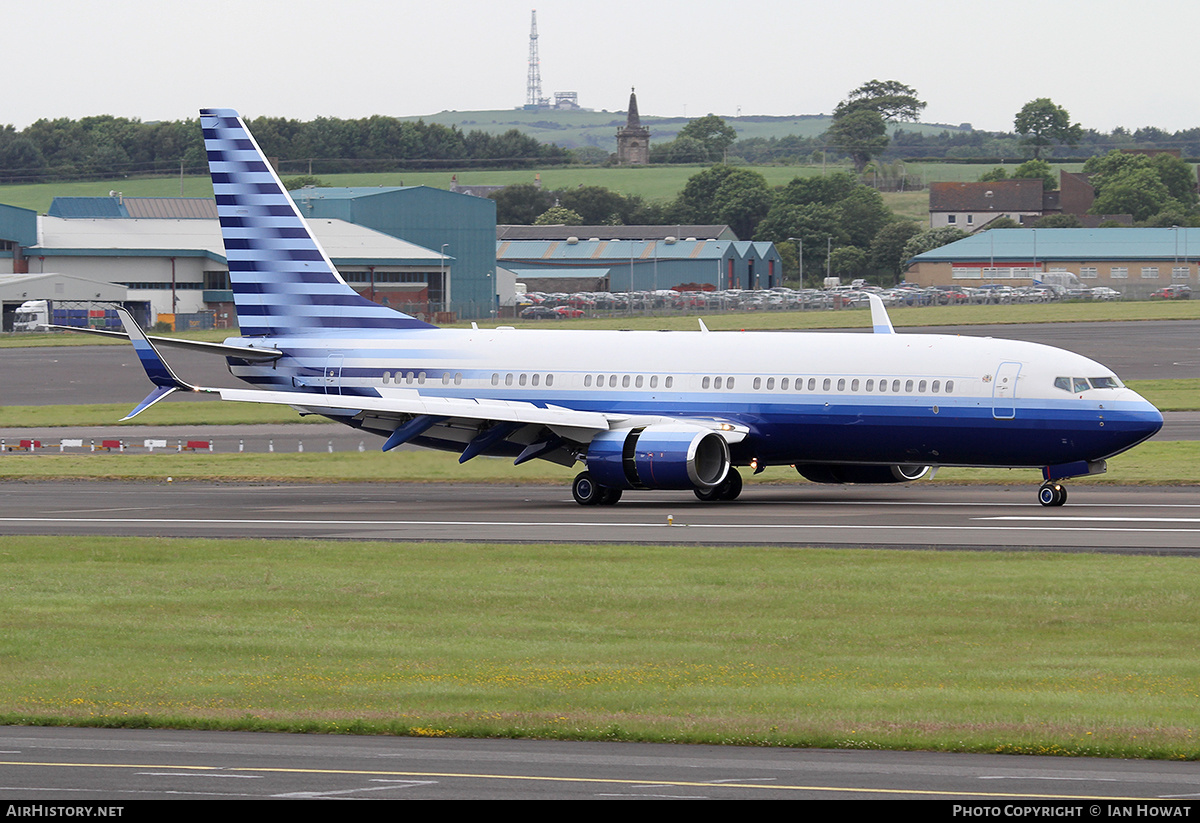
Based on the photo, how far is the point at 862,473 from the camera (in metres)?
43.0

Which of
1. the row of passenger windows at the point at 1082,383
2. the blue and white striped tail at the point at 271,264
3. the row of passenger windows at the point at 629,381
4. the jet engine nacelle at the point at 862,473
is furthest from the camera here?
the blue and white striped tail at the point at 271,264

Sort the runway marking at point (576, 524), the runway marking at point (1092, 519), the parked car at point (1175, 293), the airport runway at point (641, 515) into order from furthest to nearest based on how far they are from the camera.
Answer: the parked car at point (1175, 293) → the runway marking at point (1092, 519) → the runway marking at point (576, 524) → the airport runway at point (641, 515)

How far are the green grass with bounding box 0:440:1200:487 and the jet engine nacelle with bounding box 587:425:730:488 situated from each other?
595 cm

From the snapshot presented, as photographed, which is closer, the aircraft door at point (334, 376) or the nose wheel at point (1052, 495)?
the nose wheel at point (1052, 495)

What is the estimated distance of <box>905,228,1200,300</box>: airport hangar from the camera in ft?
566

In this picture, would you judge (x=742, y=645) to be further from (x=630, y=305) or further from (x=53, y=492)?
(x=630, y=305)

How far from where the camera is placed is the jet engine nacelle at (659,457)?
1563 inches

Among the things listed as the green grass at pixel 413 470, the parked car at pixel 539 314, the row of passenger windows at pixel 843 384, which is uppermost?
the row of passenger windows at pixel 843 384

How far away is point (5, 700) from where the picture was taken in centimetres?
Result: 1886

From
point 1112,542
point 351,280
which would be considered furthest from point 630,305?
point 1112,542

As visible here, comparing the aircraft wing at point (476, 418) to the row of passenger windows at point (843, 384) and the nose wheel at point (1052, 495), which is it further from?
the nose wheel at point (1052, 495)

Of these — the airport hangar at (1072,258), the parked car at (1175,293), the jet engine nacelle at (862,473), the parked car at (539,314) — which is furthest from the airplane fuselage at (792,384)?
the airport hangar at (1072,258)

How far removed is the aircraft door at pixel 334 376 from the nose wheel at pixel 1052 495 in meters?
20.3

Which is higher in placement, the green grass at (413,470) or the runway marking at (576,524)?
Answer: the runway marking at (576,524)
